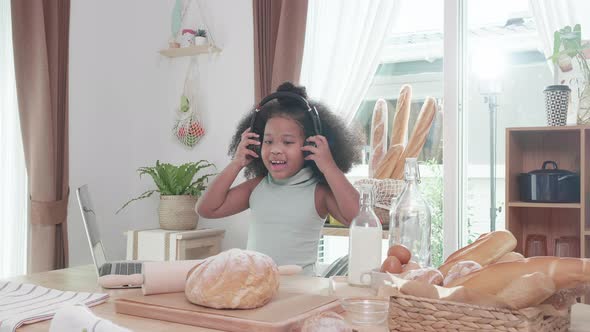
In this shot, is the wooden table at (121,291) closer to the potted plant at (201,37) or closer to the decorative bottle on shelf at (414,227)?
the decorative bottle on shelf at (414,227)

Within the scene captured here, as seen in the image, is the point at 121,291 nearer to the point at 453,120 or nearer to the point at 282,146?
the point at 282,146

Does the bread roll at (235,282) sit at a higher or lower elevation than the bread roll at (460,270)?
lower

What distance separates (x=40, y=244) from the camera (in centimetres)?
308

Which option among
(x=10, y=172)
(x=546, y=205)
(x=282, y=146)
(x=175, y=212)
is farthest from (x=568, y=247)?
(x=10, y=172)

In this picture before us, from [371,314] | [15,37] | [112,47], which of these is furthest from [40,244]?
[371,314]

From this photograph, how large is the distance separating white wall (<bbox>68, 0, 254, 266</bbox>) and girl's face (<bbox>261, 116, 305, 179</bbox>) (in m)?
1.53

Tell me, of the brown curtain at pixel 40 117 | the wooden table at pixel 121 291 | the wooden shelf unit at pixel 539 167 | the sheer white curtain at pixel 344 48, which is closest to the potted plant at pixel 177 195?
the brown curtain at pixel 40 117

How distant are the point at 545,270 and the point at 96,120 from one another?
3.20 meters

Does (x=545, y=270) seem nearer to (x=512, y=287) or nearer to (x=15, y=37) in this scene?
(x=512, y=287)

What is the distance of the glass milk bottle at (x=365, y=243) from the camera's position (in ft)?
3.84

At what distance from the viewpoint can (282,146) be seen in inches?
77.1

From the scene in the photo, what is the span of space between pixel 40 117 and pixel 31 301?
2.21 meters

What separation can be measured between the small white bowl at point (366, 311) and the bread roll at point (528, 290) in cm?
20

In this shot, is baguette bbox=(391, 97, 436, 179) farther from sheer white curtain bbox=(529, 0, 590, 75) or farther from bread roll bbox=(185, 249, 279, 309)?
bread roll bbox=(185, 249, 279, 309)
